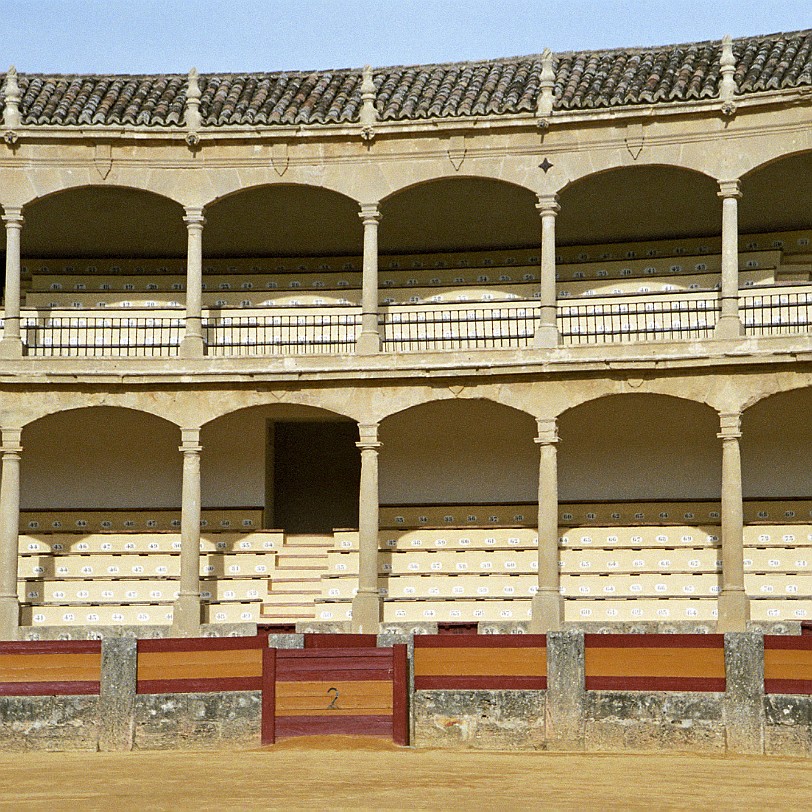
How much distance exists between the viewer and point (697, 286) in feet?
87.7

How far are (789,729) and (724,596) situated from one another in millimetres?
7033

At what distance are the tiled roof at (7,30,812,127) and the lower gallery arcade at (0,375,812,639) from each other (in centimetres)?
471

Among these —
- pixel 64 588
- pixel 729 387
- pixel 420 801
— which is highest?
pixel 729 387

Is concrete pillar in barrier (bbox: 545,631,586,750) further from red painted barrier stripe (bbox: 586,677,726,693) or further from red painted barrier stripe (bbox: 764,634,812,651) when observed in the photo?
red painted barrier stripe (bbox: 764,634,812,651)

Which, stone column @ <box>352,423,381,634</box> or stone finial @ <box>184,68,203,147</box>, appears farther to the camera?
stone finial @ <box>184,68,203,147</box>

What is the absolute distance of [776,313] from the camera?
83.4 ft

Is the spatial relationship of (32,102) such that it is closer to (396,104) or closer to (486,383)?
(396,104)

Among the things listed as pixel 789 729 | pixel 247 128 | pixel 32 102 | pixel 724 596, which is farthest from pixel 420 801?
pixel 32 102

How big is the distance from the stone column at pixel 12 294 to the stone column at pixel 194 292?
9.01 feet

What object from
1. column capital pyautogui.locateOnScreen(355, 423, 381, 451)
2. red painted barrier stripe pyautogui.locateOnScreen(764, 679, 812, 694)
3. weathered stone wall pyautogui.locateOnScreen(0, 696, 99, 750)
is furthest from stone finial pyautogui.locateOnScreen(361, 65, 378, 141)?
red painted barrier stripe pyautogui.locateOnScreen(764, 679, 812, 694)

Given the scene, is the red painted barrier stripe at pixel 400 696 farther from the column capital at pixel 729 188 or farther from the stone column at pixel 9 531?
the column capital at pixel 729 188

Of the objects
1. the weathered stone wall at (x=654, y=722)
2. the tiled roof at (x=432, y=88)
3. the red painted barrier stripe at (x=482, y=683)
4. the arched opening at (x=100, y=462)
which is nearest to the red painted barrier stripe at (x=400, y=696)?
the red painted barrier stripe at (x=482, y=683)

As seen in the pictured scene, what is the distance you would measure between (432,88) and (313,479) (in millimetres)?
8007

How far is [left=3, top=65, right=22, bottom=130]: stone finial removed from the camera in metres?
25.1
